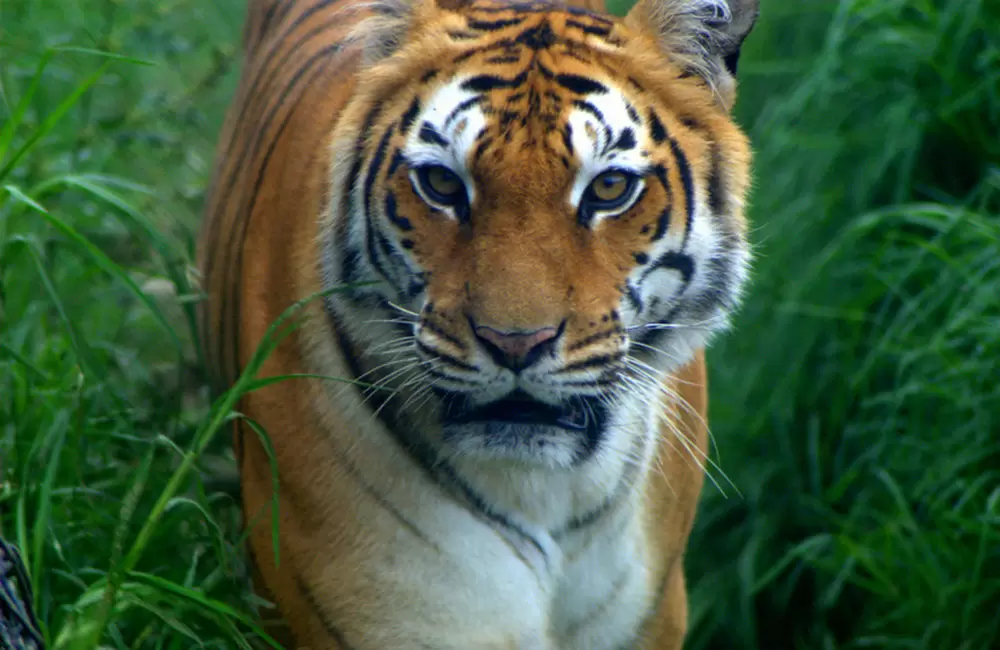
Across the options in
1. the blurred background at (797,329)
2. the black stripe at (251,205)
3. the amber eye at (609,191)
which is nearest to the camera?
the amber eye at (609,191)

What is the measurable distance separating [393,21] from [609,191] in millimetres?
447

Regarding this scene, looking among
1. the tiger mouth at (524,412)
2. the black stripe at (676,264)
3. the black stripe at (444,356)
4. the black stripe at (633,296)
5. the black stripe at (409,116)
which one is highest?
the black stripe at (409,116)

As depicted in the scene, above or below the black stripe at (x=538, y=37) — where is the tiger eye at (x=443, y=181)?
below

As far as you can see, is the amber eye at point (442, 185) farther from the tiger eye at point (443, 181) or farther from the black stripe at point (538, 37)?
the black stripe at point (538, 37)

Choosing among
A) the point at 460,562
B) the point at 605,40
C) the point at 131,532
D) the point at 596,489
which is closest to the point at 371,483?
the point at 460,562

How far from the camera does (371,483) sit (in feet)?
7.26

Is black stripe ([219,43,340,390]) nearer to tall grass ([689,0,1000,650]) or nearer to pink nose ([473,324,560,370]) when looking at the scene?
pink nose ([473,324,560,370])

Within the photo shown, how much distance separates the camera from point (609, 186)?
6.68ft

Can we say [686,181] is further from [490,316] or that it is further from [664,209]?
[490,316]

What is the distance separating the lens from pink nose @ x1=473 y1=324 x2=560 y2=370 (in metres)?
1.92

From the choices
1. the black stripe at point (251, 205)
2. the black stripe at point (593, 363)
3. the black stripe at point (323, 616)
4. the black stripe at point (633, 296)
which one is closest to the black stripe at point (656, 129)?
the black stripe at point (633, 296)

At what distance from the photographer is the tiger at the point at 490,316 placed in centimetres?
199

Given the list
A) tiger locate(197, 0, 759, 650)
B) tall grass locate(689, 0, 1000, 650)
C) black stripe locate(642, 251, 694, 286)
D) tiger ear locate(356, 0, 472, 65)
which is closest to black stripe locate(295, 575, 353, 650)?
tiger locate(197, 0, 759, 650)

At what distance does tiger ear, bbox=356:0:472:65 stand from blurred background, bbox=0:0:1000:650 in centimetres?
63
